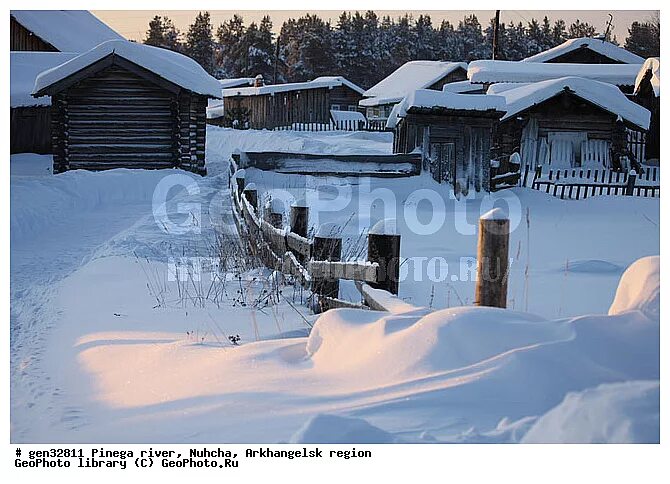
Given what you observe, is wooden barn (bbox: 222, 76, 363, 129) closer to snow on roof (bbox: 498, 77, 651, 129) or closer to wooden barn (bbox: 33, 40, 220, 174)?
wooden barn (bbox: 33, 40, 220, 174)

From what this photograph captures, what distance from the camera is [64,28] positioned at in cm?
3369

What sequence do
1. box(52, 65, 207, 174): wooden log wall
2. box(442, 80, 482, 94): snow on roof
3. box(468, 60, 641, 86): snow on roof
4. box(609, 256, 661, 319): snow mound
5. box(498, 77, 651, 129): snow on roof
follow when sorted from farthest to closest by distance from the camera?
box(442, 80, 482, 94): snow on roof
box(468, 60, 641, 86): snow on roof
box(498, 77, 651, 129): snow on roof
box(52, 65, 207, 174): wooden log wall
box(609, 256, 661, 319): snow mound

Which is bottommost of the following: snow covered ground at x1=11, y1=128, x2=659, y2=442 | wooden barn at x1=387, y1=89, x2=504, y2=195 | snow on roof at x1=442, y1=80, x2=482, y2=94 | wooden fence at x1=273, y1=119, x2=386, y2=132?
snow covered ground at x1=11, y1=128, x2=659, y2=442

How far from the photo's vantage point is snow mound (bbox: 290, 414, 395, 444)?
317 centimetres

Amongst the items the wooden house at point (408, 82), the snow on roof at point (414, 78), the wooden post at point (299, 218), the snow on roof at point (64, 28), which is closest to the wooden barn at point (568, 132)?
the wooden post at point (299, 218)

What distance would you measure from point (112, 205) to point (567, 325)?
14339 mm

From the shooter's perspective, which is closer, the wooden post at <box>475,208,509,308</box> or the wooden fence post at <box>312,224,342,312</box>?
the wooden post at <box>475,208,509,308</box>

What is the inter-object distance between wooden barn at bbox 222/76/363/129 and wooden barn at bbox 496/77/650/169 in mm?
23022

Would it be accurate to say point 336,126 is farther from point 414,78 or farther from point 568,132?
point 568,132

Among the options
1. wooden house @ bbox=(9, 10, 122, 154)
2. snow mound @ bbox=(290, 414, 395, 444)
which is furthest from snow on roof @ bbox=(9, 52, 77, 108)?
snow mound @ bbox=(290, 414, 395, 444)

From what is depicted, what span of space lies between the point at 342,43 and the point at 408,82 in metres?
17.4

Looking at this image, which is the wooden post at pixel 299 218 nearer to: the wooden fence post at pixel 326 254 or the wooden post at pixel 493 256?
the wooden fence post at pixel 326 254

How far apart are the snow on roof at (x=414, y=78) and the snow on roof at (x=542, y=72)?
14786mm
